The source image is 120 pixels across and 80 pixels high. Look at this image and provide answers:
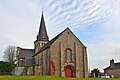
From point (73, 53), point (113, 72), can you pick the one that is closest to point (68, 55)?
point (73, 53)

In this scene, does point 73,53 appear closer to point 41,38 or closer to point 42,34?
point 41,38

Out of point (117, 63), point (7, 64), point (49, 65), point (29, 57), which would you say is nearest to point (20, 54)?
point (29, 57)

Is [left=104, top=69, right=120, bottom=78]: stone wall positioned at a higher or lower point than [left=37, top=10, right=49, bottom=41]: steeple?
lower

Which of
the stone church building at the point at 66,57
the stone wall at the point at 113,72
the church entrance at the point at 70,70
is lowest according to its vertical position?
the stone wall at the point at 113,72

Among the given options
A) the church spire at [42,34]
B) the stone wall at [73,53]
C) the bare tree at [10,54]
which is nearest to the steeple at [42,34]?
the church spire at [42,34]

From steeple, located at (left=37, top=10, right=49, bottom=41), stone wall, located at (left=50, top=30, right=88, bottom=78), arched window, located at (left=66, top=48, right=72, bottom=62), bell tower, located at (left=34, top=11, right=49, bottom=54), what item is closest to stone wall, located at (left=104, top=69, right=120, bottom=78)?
bell tower, located at (left=34, top=11, right=49, bottom=54)

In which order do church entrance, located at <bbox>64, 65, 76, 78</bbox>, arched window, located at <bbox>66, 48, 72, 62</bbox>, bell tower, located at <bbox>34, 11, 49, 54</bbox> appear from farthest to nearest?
bell tower, located at <bbox>34, 11, 49, 54</bbox> < arched window, located at <bbox>66, 48, 72, 62</bbox> < church entrance, located at <bbox>64, 65, 76, 78</bbox>

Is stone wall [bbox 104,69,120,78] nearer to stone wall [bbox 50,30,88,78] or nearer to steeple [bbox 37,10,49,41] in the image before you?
steeple [bbox 37,10,49,41]

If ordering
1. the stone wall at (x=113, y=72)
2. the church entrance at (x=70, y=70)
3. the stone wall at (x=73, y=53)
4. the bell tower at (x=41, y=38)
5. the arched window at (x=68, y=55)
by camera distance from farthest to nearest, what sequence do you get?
the bell tower at (x=41, y=38) → the stone wall at (x=113, y=72) → the arched window at (x=68, y=55) → the church entrance at (x=70, y=70) → the stone wall at (x=73, y=53)

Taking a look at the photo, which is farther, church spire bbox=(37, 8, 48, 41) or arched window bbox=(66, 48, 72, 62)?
church spire bbox=(37, 8, 48, 41)

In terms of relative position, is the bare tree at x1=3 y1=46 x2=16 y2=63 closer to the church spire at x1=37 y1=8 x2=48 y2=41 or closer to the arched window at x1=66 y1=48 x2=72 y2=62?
the church spire at x1=37 y1=8 x2=48 y2=41

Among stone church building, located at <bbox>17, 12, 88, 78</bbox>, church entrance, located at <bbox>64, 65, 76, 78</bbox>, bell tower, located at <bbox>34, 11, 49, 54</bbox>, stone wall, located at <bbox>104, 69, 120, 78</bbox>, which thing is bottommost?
stone wall, located at <bbox>104, 69, 120, 78</bbox>

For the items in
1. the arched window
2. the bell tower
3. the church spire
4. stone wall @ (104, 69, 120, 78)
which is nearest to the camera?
the arched window

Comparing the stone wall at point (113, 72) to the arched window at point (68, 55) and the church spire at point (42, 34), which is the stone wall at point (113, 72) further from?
the arched window at point (68, 55)
